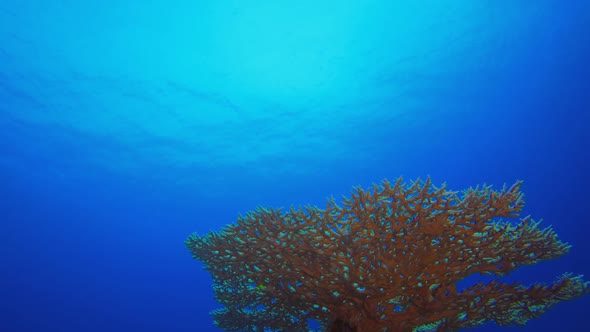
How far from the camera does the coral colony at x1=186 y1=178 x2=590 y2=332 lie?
4129 millimetres

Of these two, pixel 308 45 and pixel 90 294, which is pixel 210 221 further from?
pixel 308 45

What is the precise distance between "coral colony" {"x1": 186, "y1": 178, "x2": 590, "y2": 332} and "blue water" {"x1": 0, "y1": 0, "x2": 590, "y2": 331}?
381 inches

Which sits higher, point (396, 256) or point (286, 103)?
point (286, 103)

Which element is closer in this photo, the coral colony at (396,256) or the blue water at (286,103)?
the coral colony at (396,256)

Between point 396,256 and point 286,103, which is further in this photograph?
point 286,103

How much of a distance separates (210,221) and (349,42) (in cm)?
3738

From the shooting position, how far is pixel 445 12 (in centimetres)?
1705

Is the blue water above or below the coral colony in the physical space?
above

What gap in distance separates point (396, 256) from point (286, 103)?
20.8 meters

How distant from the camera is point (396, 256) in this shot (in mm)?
4242

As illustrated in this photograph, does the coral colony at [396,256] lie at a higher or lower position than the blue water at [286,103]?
lower

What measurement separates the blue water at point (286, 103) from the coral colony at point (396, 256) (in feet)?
31.8

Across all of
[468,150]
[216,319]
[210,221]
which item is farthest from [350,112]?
[210,221]

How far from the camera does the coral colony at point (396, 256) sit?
413 cm
